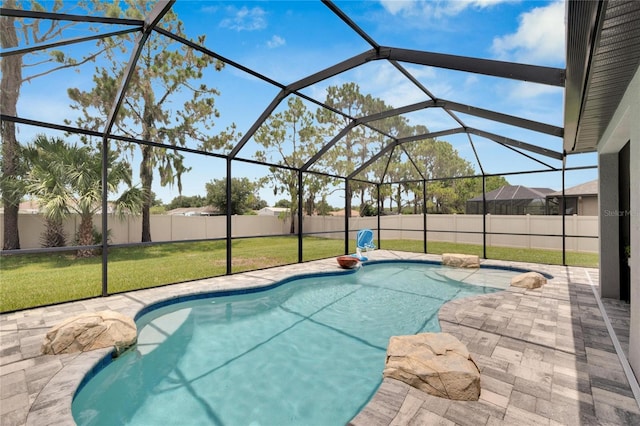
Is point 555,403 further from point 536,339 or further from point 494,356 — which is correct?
point 536,339

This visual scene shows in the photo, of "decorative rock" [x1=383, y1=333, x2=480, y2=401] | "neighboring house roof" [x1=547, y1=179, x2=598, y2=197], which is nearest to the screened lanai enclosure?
"decorative rock" [x1=383, y1=333, x2=480, y2=401]

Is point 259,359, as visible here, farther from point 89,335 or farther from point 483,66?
point 483,66

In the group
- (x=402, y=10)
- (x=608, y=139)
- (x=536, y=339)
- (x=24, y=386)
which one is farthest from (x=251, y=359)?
(x=608, y=139)

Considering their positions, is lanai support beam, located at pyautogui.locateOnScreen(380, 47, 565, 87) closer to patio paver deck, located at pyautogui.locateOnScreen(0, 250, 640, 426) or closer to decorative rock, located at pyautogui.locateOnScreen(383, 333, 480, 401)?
patio paver deck, located at pyautogui.locateOnScreen(0, 250, 640, 426)

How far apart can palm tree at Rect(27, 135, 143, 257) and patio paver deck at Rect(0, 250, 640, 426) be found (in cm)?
650

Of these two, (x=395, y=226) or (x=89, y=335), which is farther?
(x=395, y=226)

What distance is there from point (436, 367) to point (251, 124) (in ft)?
16.8

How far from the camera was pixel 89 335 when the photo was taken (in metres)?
3.09

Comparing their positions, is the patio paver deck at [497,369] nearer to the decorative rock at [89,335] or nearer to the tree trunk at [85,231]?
the decorative rock at [89,335]

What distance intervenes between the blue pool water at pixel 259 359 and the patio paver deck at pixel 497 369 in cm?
31

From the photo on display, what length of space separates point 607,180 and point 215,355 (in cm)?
641

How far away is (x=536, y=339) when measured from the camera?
3.29m

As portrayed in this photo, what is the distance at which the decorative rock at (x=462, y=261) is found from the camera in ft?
26.0

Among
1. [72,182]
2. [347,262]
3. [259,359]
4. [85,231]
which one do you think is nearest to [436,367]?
[259,359]
